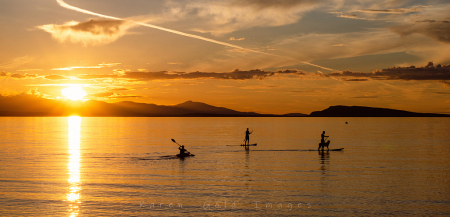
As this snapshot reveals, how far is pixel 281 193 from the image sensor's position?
25.7 metres

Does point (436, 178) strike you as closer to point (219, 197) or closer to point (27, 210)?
point (219, 197)

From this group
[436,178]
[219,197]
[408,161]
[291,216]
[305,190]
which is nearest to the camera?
[291,216]

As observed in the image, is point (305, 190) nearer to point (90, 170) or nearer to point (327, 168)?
point (327, 168)

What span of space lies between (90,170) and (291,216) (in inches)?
881

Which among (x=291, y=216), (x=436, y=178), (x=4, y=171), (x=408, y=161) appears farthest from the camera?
(x=408, y=161)

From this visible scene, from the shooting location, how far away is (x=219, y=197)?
24.4m

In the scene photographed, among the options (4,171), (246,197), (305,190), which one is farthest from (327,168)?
(4,171)

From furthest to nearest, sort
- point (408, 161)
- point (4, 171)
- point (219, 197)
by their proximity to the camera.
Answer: point (408, 161)
point (4, 171)
point (219, 197)

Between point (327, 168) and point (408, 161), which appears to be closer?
A: point (327, 168)

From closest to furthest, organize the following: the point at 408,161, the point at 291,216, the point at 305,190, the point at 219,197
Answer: the point at 291,216 < the point at 219,197 < the point at 305,190 < the point at 408,161

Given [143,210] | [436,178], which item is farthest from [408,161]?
[143,210]

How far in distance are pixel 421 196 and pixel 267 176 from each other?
39.2 ft

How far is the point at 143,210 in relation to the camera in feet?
71.1

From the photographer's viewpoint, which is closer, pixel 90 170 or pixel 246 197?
pixel 246 197
